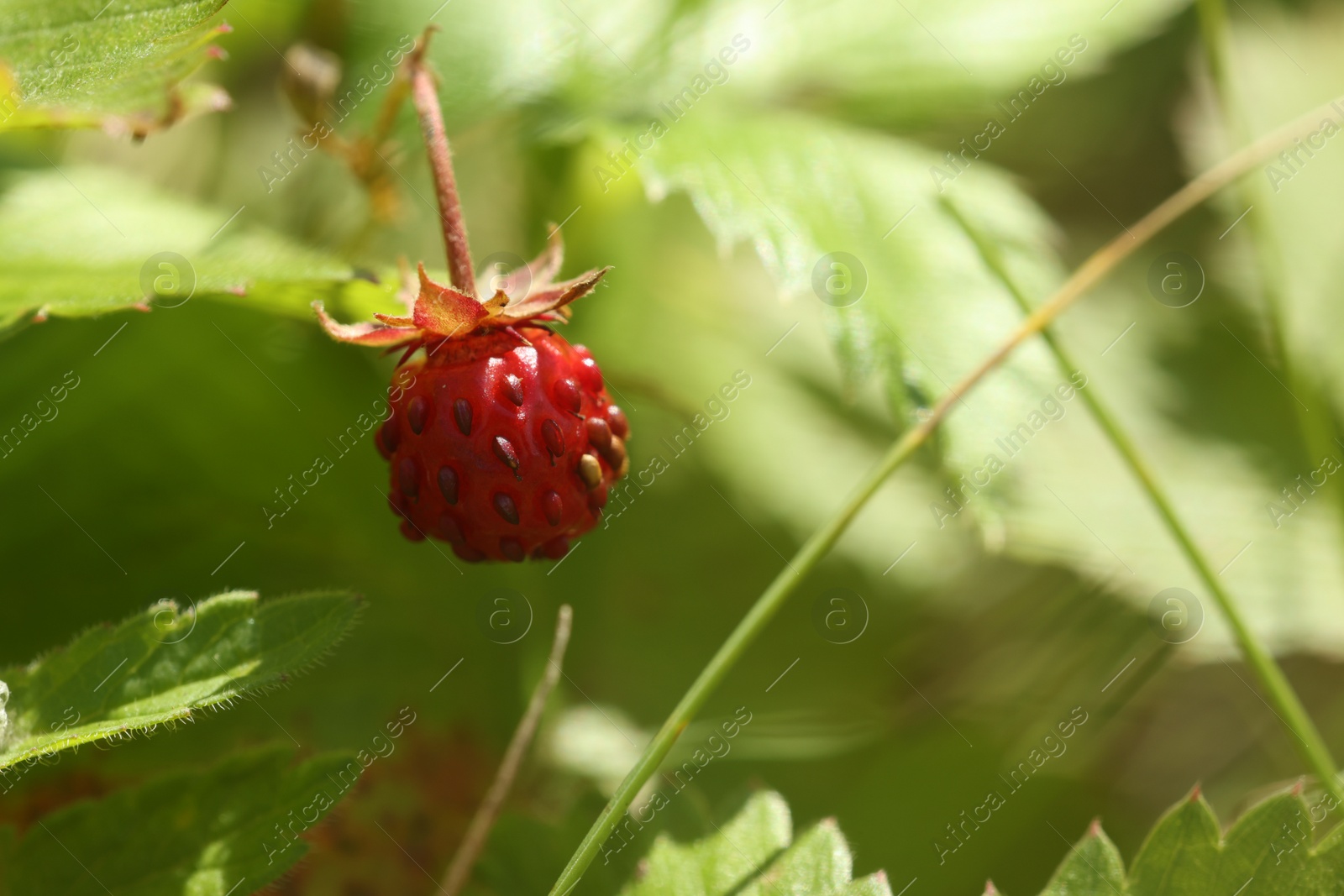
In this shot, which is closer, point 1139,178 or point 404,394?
point 404,394

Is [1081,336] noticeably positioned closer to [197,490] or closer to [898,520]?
[898,520]

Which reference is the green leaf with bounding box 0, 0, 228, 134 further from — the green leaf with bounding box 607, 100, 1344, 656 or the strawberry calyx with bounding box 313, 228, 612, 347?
the green leaf with bounding box 607, 100, 1344, 656

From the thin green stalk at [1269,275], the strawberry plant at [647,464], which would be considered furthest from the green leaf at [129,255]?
the thin green stalk at [1269,275]

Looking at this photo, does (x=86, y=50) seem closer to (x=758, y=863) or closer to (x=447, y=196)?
(x=447, y=196)

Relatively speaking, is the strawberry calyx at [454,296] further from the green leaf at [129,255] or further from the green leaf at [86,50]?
the green leaf at [86,50]

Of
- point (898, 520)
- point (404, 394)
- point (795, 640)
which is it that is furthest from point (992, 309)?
point (404, 394)

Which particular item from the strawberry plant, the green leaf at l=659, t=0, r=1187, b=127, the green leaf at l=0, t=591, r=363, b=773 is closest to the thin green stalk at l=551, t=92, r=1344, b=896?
the strawberry plant

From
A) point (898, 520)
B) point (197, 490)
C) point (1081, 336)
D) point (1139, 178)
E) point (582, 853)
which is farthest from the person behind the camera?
point (1139, 178)

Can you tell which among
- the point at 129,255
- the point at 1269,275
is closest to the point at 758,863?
the point at 129,255
